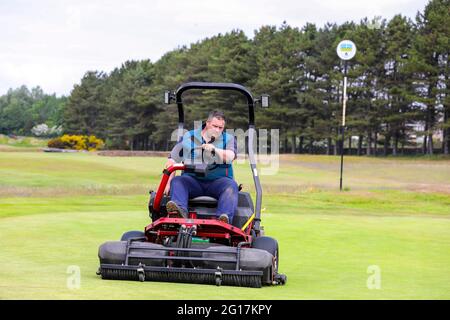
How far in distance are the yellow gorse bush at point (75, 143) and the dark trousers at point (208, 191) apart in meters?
105

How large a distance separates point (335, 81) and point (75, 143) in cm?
4541

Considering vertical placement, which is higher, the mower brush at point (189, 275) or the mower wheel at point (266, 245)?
the mower wheel at point (266, 245)

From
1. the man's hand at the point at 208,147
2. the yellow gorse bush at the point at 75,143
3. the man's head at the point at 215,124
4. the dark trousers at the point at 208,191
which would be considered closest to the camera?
the man's hand at the point at 208,147

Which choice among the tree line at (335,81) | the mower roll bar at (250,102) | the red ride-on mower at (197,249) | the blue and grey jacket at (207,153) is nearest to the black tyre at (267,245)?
the red ride-on mower at (197,249)

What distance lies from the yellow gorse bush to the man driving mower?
104806 millimetres

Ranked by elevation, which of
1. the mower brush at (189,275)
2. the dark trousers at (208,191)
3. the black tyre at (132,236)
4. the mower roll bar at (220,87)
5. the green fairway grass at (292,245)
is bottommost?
the green fairway grass at (292,245)

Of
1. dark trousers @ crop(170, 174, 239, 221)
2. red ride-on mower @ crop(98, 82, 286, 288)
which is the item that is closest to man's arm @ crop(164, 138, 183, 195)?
red ride-on mower @ crop(98, 82, 286, 288)

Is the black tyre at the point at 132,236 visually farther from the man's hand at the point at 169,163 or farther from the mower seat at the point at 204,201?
the man's hand at the point at 169,163

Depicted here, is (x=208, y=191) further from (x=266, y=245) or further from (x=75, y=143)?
A: (x=75, y=143)

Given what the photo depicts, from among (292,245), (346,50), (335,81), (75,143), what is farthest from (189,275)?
(75,143)

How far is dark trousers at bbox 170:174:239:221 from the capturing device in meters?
10.4

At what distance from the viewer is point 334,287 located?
9828mm

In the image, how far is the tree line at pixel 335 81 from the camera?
269ft

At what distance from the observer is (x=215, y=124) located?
10.5 m
